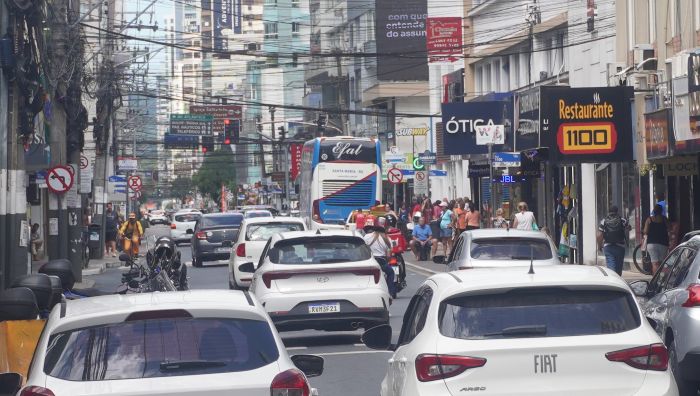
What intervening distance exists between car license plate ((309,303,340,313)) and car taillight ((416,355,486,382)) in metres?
10.2

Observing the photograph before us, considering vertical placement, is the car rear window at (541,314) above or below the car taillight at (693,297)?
above

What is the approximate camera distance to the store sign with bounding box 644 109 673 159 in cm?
2758

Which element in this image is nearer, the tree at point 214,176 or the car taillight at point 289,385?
the car taillight at point 289,385

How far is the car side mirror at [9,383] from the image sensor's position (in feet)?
24.3

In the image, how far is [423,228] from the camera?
40781mm

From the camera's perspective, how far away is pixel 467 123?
41125 mm

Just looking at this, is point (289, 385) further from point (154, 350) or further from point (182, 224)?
point (182, 224)

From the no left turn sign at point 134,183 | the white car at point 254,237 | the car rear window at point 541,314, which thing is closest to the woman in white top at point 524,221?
the white car at point 254,237

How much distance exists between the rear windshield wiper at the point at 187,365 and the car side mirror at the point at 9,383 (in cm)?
110

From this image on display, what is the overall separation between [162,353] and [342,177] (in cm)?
3761

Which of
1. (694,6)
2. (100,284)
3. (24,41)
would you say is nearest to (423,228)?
(100,284)

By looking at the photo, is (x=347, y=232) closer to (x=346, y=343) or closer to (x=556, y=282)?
(x=346, y=343)

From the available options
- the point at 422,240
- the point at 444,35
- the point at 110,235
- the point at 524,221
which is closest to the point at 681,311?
the point at 524,221

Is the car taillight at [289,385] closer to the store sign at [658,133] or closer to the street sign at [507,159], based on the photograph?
the store sign at [658,133]
